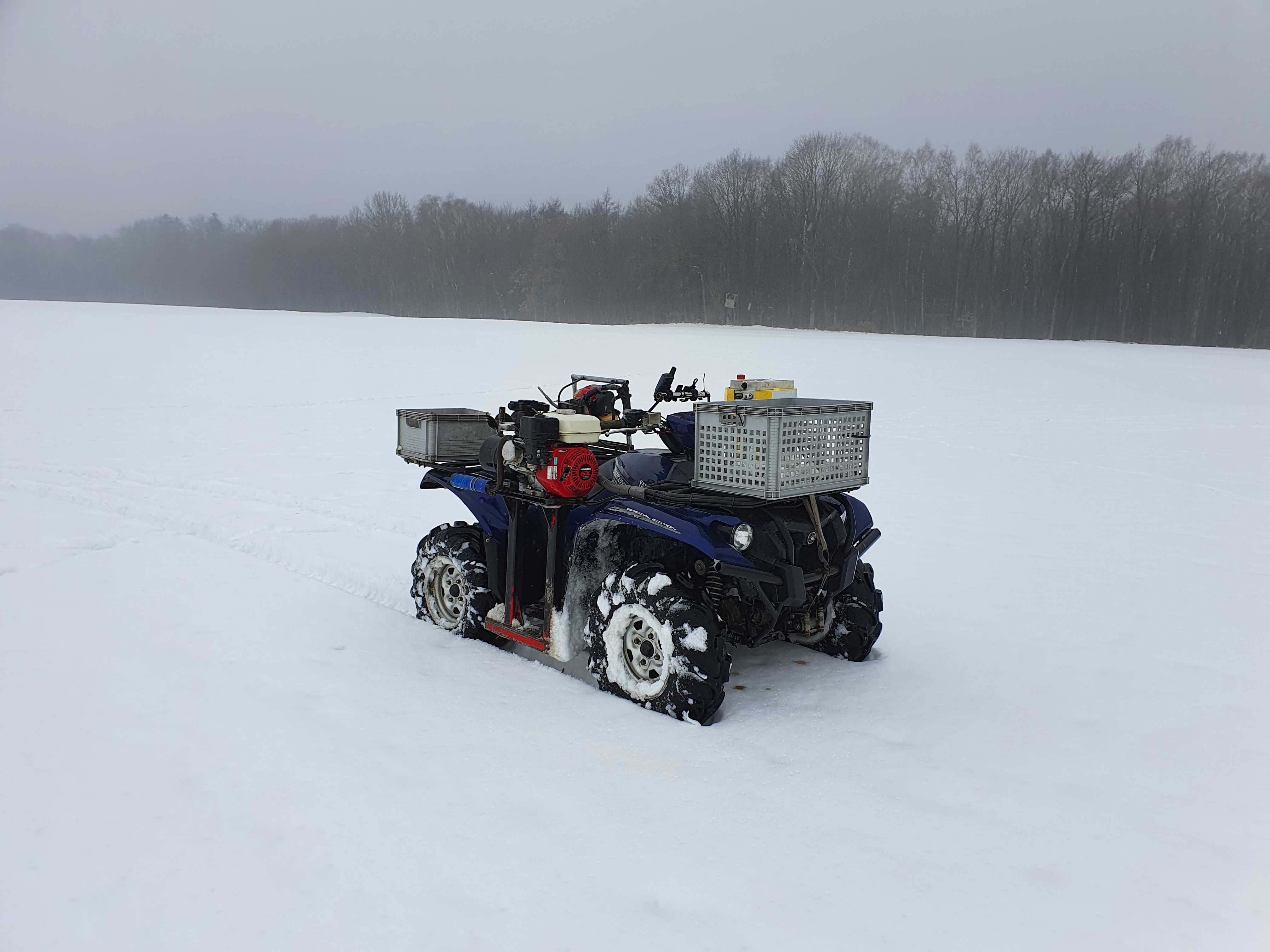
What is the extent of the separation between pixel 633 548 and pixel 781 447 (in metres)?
1.09

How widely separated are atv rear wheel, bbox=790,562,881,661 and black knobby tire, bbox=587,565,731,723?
0.93 meters

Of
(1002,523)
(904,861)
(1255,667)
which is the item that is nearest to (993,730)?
(904,861)

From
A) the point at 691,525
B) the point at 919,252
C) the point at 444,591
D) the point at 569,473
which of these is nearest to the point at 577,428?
the point at 569,473

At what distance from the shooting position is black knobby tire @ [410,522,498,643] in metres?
4.85

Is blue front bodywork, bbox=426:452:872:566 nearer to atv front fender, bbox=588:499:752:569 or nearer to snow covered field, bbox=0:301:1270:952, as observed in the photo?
atv front fender, bbox=588:499:752:569

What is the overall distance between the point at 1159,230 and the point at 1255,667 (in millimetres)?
29480

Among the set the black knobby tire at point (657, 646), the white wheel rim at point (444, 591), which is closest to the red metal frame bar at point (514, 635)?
the white wheel rim at point (444, 591)

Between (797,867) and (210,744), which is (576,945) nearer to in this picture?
(797,867)

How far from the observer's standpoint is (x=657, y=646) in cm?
397

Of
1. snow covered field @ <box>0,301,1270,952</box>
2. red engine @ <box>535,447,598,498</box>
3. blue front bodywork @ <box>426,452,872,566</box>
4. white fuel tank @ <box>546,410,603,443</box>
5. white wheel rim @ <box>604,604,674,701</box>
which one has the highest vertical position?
white fuel tank @ <box>546,410,603,443</box>

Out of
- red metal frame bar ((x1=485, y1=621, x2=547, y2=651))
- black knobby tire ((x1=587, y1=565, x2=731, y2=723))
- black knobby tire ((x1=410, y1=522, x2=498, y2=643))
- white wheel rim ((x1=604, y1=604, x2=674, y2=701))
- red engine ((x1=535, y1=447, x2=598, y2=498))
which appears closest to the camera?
black knobby tire ((x1=587, y1=565, x2=731, y2=723))

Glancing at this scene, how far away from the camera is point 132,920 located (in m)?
2.50

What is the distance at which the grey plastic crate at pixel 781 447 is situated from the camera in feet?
11.9

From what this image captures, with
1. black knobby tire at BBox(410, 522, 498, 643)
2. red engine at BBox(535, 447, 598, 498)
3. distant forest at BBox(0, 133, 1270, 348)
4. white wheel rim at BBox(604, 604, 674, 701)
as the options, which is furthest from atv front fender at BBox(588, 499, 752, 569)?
distant forest at BBox(0, 133, 1270, 348)
